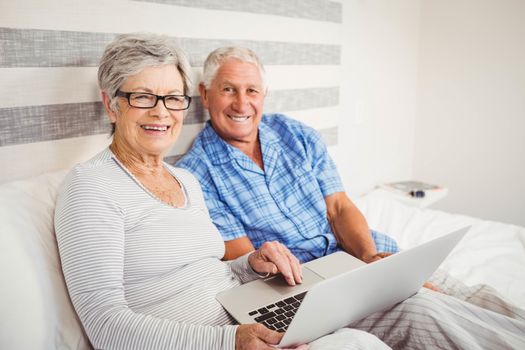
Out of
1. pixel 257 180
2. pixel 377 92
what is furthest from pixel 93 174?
pixel 377 92

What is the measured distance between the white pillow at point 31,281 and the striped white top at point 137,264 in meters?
0.07

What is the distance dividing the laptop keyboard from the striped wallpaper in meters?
0.74

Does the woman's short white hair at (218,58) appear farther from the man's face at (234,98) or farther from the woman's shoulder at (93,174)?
the woman's shoulder at (93,174)

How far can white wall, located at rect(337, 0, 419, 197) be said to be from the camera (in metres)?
2.47

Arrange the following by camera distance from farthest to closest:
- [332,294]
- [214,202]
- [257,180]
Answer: [257,180], [214,202], [332,294]

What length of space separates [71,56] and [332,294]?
100cm

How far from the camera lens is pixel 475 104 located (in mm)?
2811

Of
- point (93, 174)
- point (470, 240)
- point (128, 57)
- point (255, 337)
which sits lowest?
point (470, 240)

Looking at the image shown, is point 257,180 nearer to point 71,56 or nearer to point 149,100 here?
point 149,100

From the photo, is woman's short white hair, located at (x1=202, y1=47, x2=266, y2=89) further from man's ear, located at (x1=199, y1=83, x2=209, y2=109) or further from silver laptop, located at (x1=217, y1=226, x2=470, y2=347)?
silver laptop, located at (x1=217, y1=226, x2=470, y2=347)

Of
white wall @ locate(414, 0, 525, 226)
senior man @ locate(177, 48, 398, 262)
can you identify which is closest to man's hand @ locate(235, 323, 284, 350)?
senior man @ locate(177, 48, 398, 262)

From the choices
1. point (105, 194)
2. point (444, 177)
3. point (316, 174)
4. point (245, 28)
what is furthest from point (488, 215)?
point (105, 194)

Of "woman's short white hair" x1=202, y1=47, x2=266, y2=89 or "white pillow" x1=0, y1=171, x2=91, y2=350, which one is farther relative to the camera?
"woman's short white hair" x1=202, y1=47, x2=266, y2=89

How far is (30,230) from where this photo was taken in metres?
1.02
